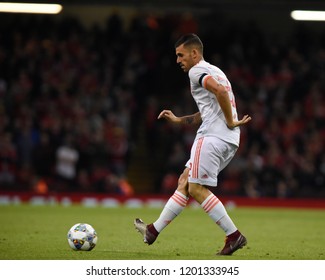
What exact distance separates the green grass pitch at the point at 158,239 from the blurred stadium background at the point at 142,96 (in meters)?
2.57

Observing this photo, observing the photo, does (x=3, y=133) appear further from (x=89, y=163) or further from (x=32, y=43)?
(x=32, y=43)

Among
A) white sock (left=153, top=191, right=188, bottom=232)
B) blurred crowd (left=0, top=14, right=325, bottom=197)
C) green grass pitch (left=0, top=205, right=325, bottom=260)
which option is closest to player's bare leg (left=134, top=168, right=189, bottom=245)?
white sock (left=153, top=191, right=188, bottom=232)

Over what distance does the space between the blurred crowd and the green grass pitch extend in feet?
8.36

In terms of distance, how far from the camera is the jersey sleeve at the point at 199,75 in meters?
7.95

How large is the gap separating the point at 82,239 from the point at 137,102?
46.2ft

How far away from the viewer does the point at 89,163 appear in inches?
767

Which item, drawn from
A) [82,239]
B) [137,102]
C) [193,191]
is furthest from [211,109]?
[137,102]

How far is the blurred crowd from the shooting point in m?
19.5

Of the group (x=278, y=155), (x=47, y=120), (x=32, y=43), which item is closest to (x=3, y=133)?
(x=47, y=120)

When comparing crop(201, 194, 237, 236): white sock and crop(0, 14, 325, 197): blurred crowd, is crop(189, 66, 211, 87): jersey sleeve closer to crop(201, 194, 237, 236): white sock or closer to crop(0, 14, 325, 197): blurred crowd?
crop(201, 194, 237, 236): white sock

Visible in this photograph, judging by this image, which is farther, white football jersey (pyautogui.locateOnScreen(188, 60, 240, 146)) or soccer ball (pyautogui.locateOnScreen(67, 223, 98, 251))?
soccer ball (pyautogui.locateOnScreen(67, 223, 98, 251))

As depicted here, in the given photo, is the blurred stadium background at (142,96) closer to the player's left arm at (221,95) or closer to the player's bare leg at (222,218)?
the player's bare leg at (222,218)

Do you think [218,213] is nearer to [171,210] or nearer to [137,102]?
[171,210]

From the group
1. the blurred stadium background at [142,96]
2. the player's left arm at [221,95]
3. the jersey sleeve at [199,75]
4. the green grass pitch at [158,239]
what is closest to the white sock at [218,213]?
the green grass pitch at [158,239]
